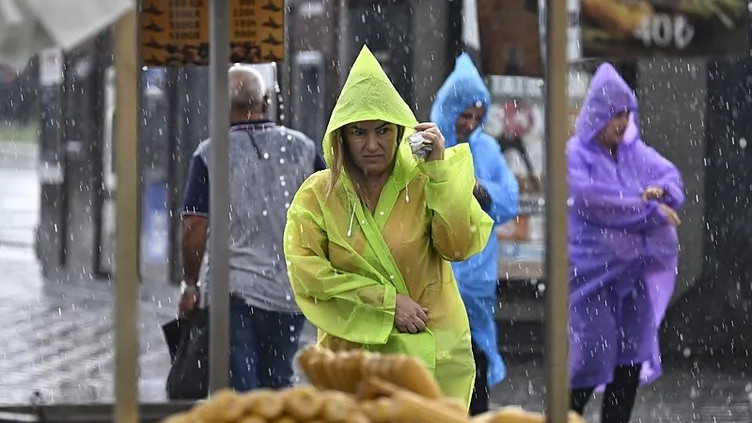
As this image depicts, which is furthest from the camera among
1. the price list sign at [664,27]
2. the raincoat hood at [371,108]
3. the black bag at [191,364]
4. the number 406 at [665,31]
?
the number 406 at [665,31]

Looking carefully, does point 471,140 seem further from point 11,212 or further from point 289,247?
point 11,212

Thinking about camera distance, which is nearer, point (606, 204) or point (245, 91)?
point (245, 91)

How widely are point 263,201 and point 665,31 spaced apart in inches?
95.7

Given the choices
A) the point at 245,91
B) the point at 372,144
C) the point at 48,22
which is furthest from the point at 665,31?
the point at 48,22

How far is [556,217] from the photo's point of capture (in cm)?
369

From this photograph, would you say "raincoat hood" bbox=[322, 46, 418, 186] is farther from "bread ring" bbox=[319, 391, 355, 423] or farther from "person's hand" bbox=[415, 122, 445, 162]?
"bread ring" bbox=[319, 391, 355, 423]

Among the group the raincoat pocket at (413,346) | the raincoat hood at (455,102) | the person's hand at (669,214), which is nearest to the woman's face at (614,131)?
the person's hand at (669,214)

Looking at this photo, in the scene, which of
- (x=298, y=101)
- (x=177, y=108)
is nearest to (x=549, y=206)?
(x=298, y=101)

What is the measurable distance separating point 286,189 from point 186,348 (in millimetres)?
811

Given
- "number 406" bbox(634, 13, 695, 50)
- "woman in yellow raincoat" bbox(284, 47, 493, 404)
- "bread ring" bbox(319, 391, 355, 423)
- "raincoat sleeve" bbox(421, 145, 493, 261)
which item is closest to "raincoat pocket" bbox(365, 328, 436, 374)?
"woman in yellow raincoat" bbox(284, 47, 493, 404)

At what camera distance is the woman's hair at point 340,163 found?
5.70 metres

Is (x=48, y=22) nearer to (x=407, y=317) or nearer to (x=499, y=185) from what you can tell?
(x=407, y=317)

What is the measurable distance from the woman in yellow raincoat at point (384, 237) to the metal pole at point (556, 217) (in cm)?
186

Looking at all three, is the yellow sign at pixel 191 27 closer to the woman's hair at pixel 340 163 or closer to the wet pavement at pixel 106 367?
the woman's hair at pixel 340 163
